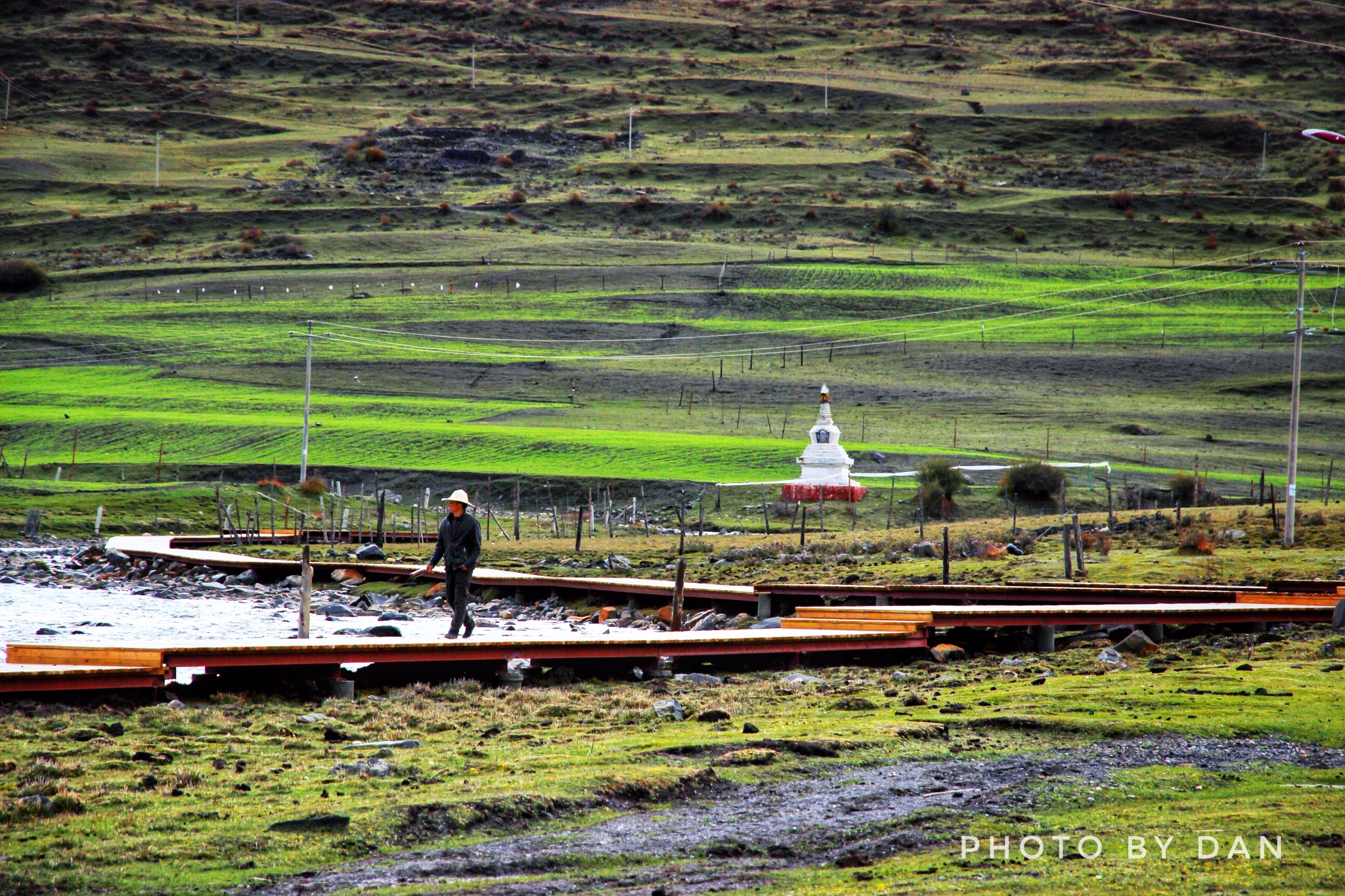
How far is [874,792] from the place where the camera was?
10164 mm

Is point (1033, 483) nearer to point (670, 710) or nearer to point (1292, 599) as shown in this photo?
point (1292, 599)

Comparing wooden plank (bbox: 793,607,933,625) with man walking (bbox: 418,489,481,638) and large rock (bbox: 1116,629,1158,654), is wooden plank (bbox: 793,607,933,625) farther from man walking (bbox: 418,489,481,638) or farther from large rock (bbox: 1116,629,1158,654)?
man walking (bbox: 418,489,481,638)

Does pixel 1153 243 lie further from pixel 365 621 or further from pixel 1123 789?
pixel 1123 789

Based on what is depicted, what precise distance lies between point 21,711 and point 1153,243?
381 feet

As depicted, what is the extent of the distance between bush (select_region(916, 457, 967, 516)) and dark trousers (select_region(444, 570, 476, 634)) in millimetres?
→ 33344

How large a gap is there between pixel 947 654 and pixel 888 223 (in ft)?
342

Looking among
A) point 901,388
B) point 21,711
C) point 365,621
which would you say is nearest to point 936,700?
point 21,711

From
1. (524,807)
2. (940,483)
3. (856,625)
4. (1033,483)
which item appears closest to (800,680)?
(856,625)

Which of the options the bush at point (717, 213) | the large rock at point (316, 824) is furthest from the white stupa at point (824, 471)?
the bush at point (717, 213)

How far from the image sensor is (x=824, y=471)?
51.9 meters

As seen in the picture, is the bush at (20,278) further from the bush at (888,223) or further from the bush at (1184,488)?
the bush at (1184,488)

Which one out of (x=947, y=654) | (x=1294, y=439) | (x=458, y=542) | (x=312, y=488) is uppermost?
(x=1294, y=439)

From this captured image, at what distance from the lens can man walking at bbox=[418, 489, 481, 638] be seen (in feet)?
54.9

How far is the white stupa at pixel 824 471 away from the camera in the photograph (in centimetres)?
5081
